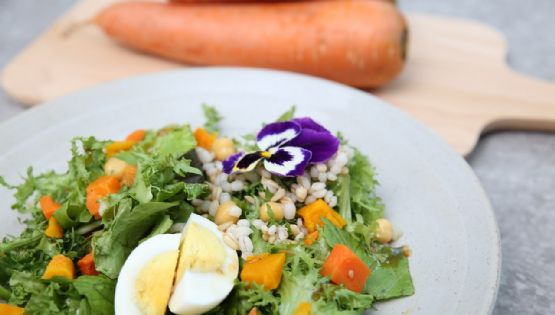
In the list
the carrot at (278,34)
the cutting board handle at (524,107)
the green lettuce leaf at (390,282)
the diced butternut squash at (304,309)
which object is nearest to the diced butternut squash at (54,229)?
the diced butternut squash at (304,309)

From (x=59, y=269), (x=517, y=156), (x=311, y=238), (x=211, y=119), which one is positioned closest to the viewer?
(x=59, y=269)

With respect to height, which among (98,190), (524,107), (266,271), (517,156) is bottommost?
(517,156)

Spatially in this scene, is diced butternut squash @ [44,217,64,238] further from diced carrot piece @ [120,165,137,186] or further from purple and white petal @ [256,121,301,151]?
purple and white petal @ [256,121,301,151]

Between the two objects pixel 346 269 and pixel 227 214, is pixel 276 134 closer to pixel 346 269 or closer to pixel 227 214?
pixel 227 214

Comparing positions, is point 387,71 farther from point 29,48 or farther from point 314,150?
point 29,48

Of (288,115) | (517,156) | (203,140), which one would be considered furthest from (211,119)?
(517,156)

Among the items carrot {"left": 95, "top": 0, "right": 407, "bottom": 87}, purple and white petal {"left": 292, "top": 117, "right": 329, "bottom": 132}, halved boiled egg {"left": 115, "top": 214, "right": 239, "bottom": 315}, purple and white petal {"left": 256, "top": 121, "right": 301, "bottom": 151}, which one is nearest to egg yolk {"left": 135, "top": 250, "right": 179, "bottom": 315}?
halved boiled egg {"left": 115, "top": 214, "right": 239, "bottom": 315}

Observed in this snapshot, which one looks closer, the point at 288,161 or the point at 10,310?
the point at 10,310

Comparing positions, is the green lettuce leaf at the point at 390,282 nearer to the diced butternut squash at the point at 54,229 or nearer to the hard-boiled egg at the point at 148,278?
the hard-boiled egg at the point at 148,278
